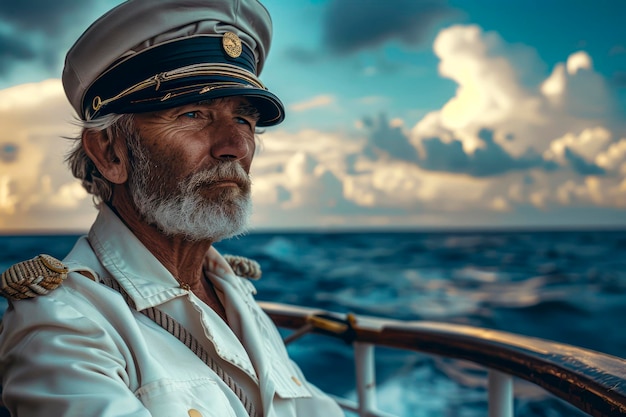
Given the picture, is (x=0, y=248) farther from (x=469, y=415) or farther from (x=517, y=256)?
(x=517, y=256)

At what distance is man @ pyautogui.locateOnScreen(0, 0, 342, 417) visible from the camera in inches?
38.6

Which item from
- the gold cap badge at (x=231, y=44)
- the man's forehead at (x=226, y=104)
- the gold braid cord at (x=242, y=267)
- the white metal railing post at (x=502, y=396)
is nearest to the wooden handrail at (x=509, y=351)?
the white metal railing post at (x=502, y=396)

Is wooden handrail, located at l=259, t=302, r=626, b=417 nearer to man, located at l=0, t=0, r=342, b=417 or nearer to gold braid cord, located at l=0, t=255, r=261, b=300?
man, located at l=0, t=0, r=342, b=417

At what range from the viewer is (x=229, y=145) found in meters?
1.22

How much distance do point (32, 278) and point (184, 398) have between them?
349 millimetres

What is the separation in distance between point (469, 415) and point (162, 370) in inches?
224

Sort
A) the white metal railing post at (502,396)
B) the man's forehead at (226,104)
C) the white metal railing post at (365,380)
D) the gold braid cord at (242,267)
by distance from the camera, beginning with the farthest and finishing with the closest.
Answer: the white metal railing post at (365,380)
the gold braid cord at (242,267)
the white metal railing post at (502,396)
the man's forehead at (226,104)

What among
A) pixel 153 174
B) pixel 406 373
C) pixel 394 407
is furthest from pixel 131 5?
pixel 406 373

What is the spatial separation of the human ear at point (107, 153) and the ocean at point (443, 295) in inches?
25.7

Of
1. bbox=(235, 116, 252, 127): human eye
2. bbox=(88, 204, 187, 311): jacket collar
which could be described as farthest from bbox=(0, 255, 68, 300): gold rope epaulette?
bbox=(235, 116, 252, 127): human eye

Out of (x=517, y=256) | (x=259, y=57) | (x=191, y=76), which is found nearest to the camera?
(x=191, y=76)

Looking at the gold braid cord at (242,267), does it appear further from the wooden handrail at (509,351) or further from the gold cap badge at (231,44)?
the gold cap badge at (231,44)

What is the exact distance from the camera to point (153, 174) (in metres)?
1.22

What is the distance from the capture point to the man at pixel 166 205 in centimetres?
98
